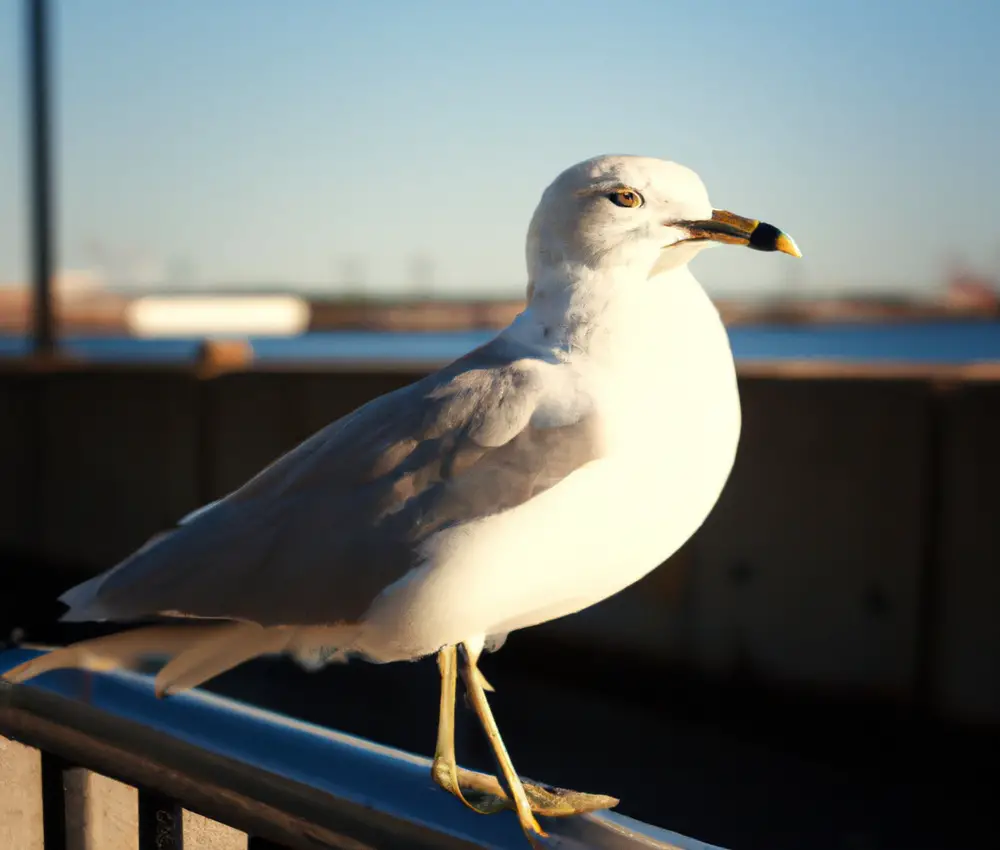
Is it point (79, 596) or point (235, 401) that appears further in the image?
point (235, 401)

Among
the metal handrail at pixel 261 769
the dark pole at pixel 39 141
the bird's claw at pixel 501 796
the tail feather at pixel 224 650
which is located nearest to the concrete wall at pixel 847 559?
the bird's claw at pixel 501 796

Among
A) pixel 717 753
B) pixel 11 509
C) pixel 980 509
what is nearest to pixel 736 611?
pixel 717 753

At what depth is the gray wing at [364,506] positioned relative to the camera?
142 centimetres

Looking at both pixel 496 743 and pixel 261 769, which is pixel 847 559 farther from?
pixel 261 769

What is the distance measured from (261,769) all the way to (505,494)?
0.49 m

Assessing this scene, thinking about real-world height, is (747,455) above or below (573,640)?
above

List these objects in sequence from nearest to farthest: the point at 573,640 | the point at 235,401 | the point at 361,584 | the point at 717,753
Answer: the point at 361,584, the point at 717,753, the point at 573,640, the point at 235,401

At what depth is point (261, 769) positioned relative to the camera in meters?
1.41

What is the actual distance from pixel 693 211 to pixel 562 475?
43 centimetres

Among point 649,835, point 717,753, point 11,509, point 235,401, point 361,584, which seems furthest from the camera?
point 11,509

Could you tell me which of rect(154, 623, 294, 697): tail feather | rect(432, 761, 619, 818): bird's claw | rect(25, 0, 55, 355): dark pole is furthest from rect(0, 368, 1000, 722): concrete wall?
rect(25, 0, 55, 355): dark pole

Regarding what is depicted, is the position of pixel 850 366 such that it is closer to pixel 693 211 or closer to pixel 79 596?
pixel 693 211

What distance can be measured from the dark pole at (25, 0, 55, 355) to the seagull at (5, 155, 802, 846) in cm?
1061

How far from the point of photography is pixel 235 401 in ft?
26.2
